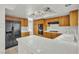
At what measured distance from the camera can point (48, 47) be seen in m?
1.00

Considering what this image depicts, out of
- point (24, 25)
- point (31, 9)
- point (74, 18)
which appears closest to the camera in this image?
point (74, 18)

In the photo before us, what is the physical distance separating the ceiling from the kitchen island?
1.21ft

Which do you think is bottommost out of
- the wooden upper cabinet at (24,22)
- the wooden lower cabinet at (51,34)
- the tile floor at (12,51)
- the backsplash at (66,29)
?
the tile floor at (12,51)

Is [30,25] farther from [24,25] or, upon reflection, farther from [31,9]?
[31,9]

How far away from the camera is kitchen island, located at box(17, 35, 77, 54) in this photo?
945 mm

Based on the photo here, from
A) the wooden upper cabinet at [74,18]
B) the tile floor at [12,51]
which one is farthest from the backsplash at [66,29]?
the tile floor at [12,51]

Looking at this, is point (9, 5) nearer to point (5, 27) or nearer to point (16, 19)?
point (16, 19)

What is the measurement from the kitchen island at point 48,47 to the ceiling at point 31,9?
37 cm

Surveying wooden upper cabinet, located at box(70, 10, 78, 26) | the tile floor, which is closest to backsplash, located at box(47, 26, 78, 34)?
wooden upper cabinet, located at box(70, 10, 78, 26)

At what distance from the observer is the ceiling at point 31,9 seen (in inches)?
40.0

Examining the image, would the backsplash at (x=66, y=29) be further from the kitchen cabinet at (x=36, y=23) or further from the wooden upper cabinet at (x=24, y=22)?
the wooden upper cabinet at (x=24, y=22)

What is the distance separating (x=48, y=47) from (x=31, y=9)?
59cm

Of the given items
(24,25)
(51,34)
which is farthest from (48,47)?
(24,25)
